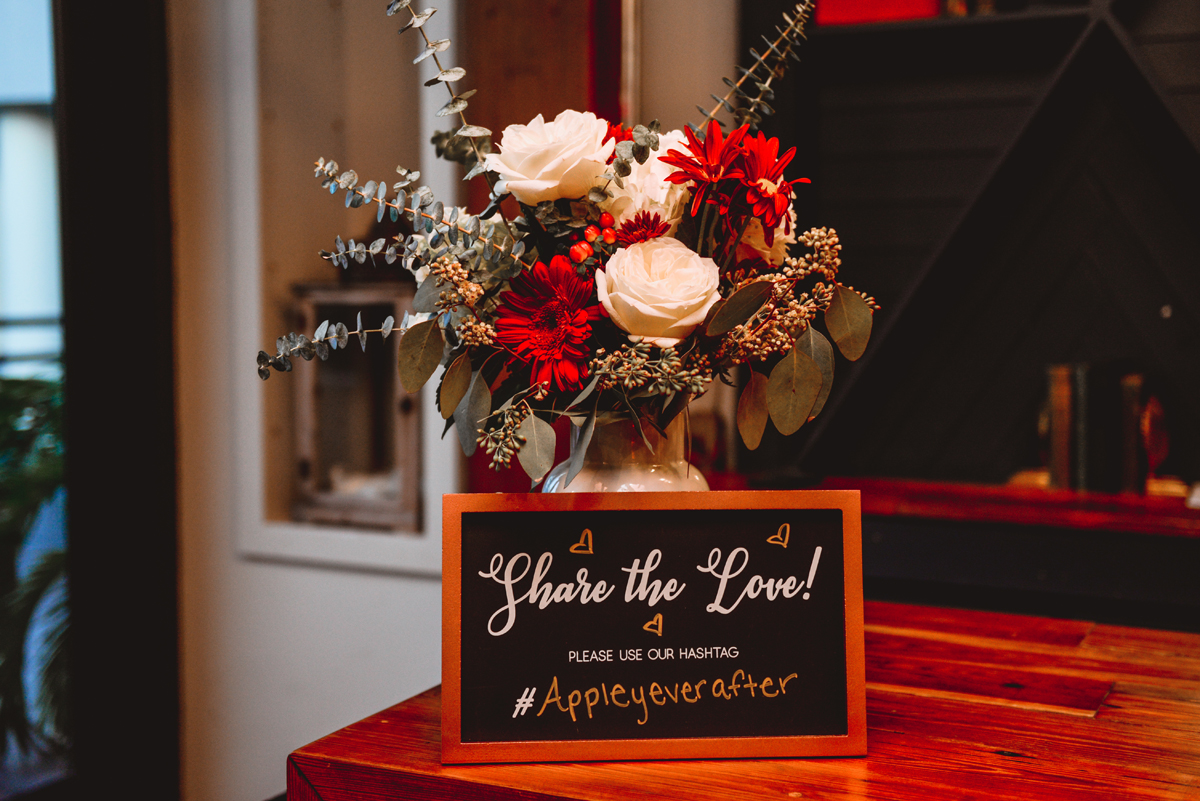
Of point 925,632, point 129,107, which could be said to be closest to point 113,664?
point 129,107

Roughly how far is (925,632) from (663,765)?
541 mm

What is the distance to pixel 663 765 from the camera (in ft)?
2.15

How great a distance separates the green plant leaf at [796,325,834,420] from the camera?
70cm

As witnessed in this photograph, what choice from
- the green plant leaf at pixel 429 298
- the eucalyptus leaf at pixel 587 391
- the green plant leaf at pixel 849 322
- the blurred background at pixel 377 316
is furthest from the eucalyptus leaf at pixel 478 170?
the blurred background at pixel 377 316

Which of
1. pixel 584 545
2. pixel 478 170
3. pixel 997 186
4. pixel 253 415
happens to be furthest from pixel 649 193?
pixel 253 415

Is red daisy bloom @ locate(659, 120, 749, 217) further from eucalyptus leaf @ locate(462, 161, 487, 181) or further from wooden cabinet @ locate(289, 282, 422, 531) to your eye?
wooden cabinet @ locate(289, 282, 422, 531)

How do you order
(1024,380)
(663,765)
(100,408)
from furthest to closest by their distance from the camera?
1. (1024,380)
2. (100,408)
3. (663,765)

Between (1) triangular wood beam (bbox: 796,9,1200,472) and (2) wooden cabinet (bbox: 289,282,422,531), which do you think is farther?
(2) wooden cabinet (bbox: 289,282,422,531)

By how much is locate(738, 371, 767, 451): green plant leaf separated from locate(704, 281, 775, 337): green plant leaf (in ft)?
0.25

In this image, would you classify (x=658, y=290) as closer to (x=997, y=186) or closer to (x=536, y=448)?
(x=536, y=448)

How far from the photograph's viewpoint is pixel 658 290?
0.64 metres

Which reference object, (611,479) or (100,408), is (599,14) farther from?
(611,479)

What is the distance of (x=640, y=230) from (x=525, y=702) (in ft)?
1.22

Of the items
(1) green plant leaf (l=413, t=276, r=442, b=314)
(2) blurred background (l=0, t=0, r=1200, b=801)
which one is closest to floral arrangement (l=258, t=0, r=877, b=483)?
(1) green plant leaf (l=413, t=276, r=442, b=314)
